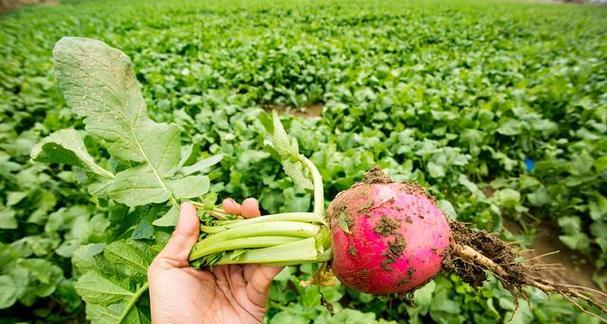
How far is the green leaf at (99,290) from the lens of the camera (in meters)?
1.33

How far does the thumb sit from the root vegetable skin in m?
0.58

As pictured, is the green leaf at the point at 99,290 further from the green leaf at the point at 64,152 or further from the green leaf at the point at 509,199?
the green leaf at the point at 509,199

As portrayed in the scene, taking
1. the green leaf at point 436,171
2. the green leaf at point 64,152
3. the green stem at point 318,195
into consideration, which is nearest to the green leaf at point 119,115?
the green leaf at point 64,152

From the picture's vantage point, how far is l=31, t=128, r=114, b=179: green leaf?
1.37 m

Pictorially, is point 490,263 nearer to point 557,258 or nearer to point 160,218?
point 160,218

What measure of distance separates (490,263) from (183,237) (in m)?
1.24

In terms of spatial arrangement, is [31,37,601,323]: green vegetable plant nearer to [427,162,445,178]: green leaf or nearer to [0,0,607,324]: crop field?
[0,0,607,324]: crop field

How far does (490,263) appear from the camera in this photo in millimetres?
1334

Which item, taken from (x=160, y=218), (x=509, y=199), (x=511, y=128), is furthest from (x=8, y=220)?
(x=511, y=128)

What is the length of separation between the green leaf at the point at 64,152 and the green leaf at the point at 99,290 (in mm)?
426

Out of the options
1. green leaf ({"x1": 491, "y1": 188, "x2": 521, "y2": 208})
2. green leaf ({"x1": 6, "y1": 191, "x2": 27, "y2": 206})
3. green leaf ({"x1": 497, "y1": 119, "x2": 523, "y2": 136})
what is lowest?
green leaf ({"x1": 491, "y1": 188, "x2": 521, "y2": 208})

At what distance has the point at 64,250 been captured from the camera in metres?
2.05

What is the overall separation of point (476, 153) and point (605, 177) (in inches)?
39.0

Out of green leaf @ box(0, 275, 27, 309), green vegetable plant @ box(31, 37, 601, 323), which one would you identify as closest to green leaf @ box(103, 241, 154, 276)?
green vegetable plant @ box(31, 37, 601, 323)
